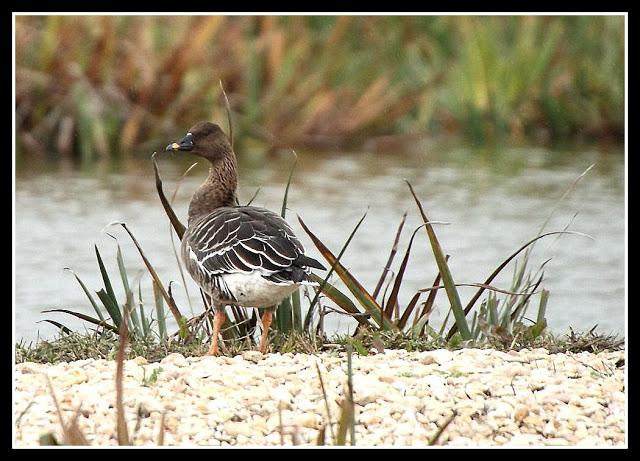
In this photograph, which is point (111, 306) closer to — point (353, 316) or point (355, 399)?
point (353, 316)

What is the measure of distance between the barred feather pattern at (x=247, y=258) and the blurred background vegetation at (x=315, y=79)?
25.3 feet

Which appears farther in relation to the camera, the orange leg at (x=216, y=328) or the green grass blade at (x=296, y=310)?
the green grass blade at (x=296, y=310)

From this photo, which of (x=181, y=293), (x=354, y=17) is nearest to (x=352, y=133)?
(x=354, y=17)

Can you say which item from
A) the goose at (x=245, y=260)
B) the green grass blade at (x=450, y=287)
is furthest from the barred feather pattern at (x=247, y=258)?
the green grass blade at (x=450, y=287)

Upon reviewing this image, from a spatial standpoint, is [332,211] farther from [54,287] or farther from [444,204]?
[54,287]

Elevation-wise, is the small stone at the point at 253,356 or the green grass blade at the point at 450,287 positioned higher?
the green grass blade at the point at 450,287

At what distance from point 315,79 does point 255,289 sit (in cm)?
935

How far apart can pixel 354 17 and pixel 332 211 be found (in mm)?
4998

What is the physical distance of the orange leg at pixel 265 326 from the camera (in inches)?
254

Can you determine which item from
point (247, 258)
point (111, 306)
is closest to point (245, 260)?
point (247, 258)

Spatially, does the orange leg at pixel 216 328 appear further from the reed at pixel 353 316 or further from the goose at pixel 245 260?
the reed at pixel 353 316

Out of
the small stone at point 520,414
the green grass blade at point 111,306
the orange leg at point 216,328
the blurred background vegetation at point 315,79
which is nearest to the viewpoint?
the small stone at point 520,414

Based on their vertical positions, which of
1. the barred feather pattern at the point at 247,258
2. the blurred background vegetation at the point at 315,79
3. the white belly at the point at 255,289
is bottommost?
the white belly at the point at 255,289

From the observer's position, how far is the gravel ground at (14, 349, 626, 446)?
5.21m
